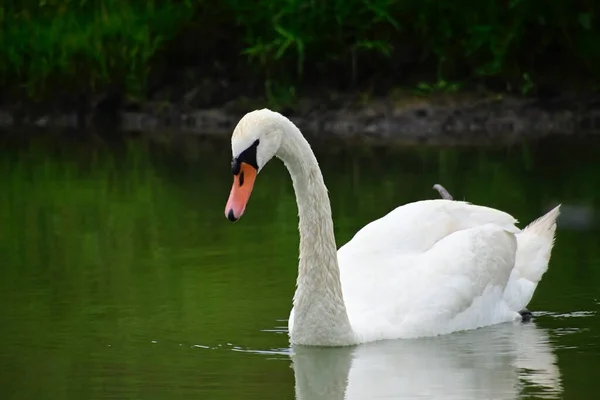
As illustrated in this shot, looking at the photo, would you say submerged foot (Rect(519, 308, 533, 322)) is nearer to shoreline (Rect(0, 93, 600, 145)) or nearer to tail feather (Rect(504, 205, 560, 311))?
tail feather (Rect(504, 205, 560, 311))

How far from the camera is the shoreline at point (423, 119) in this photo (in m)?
21.9

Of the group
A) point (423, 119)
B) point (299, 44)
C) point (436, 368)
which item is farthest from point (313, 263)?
point (299, 44)

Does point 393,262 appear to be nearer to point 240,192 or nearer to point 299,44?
point 240,192

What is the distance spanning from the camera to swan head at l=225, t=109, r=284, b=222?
28.0 ft

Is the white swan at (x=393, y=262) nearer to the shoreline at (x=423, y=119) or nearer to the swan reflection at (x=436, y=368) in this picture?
the swan reflection at (x=436, y=368)

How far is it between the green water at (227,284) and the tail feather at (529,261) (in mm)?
182

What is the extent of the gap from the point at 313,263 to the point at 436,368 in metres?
0.99

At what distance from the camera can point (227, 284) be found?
11320mm

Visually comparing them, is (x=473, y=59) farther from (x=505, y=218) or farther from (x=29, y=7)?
(x=505, y=218)

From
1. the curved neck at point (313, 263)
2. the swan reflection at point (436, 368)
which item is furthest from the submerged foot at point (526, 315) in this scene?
the curved neck at point (313, 263)

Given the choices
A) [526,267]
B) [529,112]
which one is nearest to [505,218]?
[526,267]

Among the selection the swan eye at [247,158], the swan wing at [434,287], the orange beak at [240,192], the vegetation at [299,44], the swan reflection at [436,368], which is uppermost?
the vegetation at [299,44]

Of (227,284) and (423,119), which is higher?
(423,119)

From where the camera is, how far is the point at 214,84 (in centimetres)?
2436
